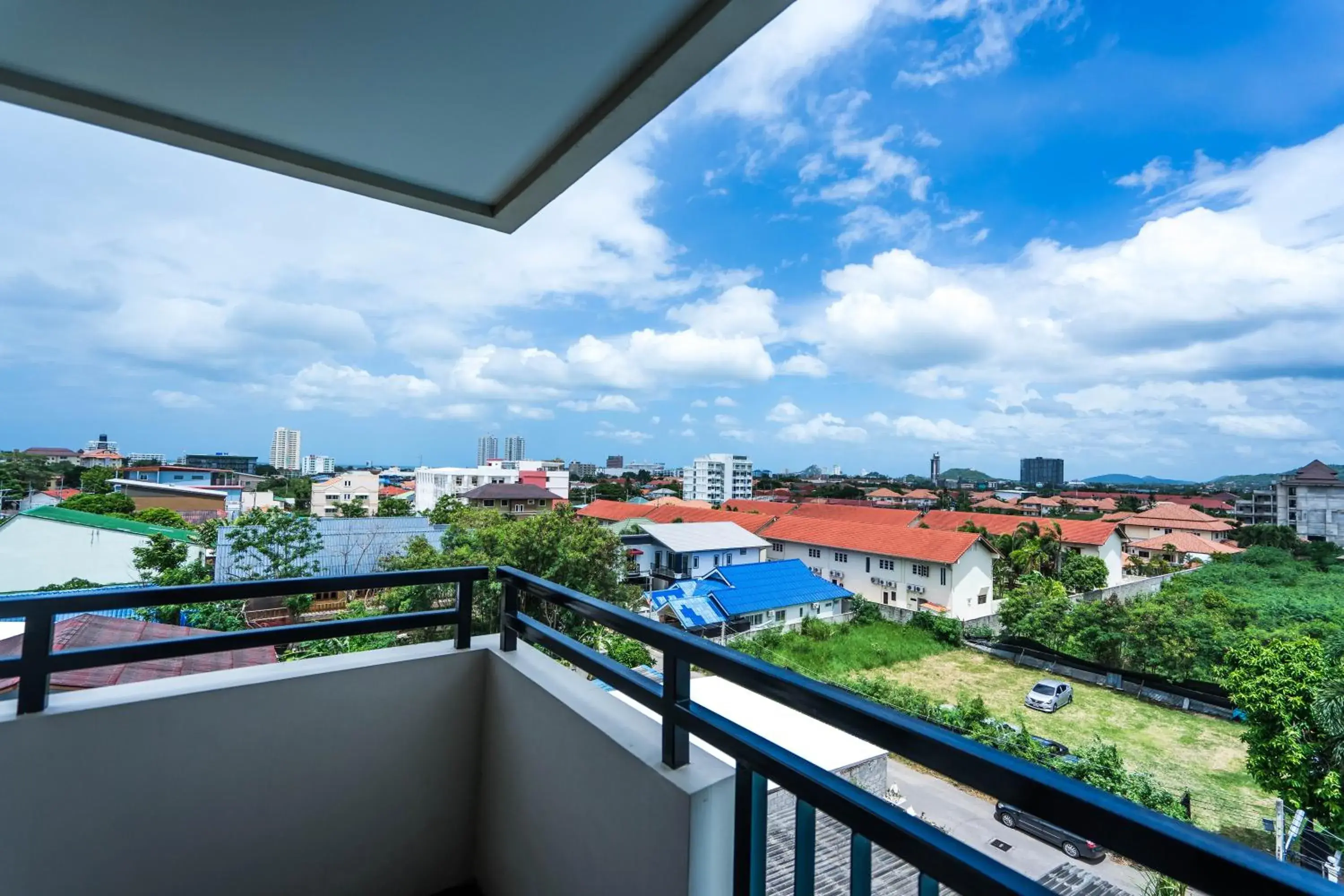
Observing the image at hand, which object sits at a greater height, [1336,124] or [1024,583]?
[1336,124]

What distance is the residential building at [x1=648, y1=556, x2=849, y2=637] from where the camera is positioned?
368 inches

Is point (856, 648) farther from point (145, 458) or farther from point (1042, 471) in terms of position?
point (145, 458)

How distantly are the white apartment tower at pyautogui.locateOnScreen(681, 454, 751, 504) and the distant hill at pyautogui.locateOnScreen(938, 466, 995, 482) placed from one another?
5293mm

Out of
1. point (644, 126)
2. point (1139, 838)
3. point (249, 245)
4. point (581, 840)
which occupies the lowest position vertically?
point (581, 840)

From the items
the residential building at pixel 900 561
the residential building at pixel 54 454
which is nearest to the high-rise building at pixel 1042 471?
the residential building at pixel 900 561

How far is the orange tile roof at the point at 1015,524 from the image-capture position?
9781 mm

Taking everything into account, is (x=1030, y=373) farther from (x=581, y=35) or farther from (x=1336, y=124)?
(x=581, y=35)

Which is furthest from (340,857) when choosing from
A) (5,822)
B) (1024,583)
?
(1024,583)

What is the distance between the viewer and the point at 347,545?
9586 mm

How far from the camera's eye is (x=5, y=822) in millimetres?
1174

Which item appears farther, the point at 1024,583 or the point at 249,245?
the point at 249,245

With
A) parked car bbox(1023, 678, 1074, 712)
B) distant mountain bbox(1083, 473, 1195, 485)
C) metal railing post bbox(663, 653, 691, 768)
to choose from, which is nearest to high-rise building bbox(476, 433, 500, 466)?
parked car bbox(1023, 678, 1074, 712)

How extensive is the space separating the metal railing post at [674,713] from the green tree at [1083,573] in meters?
10.1

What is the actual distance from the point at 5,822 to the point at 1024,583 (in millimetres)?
11048
